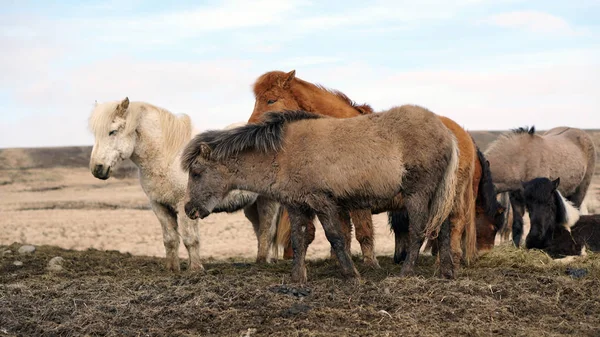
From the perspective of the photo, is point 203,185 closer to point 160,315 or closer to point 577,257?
point 160,315

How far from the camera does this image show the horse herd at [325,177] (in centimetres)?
735

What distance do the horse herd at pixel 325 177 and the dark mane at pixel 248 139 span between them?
1 cm

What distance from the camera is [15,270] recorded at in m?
9.87

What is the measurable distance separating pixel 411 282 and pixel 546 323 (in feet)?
4.61

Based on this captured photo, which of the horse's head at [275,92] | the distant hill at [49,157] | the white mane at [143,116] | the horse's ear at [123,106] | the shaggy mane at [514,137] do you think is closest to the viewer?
the white mane at [143,116]

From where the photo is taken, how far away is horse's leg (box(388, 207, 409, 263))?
1007 centimetres

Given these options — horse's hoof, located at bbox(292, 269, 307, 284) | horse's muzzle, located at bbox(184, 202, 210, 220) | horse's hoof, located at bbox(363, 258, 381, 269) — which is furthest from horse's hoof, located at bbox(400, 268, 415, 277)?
horse's muzzle, located at bbox(184, 202, 210, 220)

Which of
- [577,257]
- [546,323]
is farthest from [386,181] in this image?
[577,257]

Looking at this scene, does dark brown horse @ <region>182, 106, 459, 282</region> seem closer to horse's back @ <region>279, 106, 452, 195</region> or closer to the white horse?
horse's back @ <region>279, 106, 452, 195</region>

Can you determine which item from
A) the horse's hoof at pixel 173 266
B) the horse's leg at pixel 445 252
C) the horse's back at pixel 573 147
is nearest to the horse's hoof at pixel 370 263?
the horse's leg at pixel 445 252

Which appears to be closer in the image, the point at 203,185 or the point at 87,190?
the point at 203,185

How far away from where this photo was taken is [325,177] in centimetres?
729

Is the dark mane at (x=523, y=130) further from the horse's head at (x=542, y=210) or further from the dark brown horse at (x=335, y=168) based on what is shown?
the dark brown horse at (x=335, y=168)

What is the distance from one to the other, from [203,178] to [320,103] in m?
2.60
